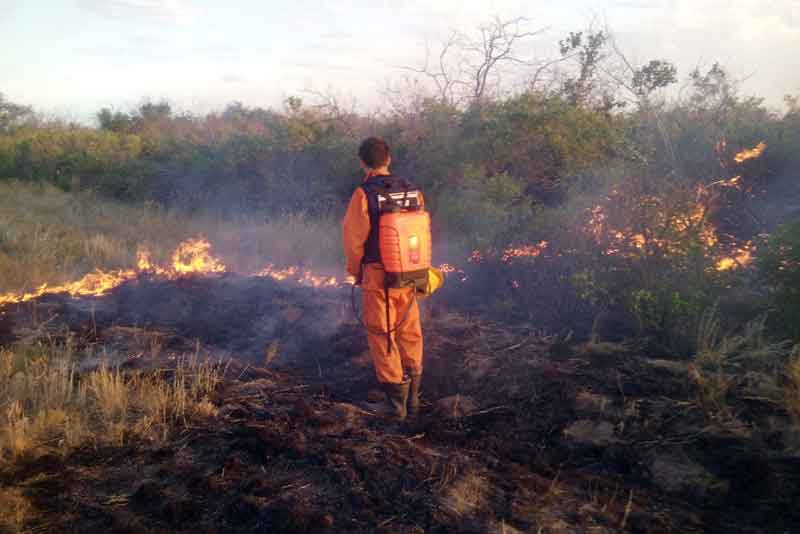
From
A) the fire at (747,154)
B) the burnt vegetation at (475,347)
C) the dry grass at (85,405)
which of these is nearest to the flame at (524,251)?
the burnt vegetation at (475,347)

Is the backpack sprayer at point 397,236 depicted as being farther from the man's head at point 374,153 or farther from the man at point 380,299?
the man's head at point 374,153

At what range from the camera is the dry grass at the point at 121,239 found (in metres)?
8.37

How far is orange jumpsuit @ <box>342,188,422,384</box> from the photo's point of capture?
4613mm

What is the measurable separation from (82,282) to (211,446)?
458cm

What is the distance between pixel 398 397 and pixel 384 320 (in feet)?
1.85

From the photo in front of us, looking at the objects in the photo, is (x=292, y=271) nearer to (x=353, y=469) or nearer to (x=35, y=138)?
(x=353, y=469)

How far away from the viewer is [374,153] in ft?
15.7

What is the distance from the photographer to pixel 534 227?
277 inches

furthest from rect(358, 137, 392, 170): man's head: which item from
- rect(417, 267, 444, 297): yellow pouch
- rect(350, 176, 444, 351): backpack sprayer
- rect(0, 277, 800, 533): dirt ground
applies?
rect(0, 277, 800, 533): dirt ground

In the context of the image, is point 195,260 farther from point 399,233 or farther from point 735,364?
point 735,364

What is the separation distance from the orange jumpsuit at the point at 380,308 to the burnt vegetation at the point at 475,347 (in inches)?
Result: 16.2

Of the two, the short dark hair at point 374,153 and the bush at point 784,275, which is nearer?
the short dark hair at point 374,153

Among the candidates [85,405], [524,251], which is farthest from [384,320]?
[524,251]

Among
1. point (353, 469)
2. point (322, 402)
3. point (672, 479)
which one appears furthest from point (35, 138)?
point (672, 479)
